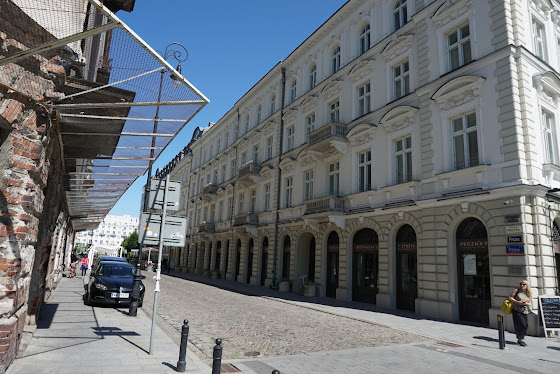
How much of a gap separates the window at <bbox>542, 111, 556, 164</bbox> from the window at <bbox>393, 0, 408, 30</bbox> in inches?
312

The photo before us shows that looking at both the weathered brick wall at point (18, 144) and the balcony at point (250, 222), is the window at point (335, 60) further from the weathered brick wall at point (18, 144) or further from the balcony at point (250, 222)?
the weathered brick wall at point (18, 144)

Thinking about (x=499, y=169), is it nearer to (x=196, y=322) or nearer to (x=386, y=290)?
(x=386, y=290)

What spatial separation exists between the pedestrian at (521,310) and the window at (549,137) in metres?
5.46

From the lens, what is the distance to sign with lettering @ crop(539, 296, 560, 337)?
1081 cm

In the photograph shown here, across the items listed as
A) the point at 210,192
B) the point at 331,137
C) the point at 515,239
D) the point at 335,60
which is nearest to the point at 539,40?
the point at 515,239

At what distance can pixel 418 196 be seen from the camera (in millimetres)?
15695

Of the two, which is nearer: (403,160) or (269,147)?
(403,160)

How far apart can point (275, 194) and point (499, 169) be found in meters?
16.2

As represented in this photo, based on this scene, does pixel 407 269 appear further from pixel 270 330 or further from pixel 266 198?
pixel 266 198

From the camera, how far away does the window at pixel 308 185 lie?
23438mm

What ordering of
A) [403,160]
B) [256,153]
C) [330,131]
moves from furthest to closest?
[256,153], [330,131], [403,160]

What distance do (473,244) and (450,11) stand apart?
9.48 meters

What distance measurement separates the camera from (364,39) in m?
21.1

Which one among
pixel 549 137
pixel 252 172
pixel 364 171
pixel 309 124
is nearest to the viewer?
pixel 549 137
